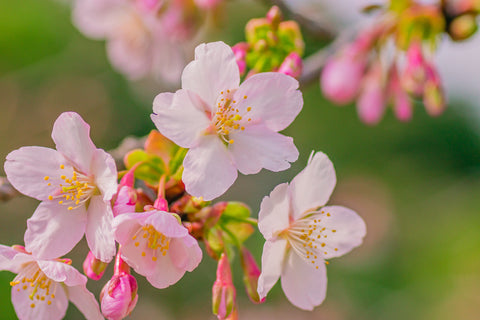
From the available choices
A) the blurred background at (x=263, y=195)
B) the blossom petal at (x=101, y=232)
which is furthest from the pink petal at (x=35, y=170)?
the blurred background at (x=263, y=195)

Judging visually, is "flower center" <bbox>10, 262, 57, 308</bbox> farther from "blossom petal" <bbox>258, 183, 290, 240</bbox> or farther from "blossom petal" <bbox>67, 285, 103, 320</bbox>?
"blossom petal" <bbox>258, 183, 290, 240</bbox>

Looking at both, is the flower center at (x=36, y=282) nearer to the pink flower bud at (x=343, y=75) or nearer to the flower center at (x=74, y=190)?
the flower center at (x=74, y=190)

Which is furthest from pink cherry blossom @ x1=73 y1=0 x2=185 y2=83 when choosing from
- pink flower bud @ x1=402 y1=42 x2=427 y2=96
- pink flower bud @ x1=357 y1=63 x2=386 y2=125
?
pink flower bud @ x1=402 y1=42 x2=427 y2=96

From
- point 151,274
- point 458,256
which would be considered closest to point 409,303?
point 458,256

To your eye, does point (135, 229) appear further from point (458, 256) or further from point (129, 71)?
point (458, 256)

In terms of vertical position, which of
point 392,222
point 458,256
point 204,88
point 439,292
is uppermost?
point 204,88
